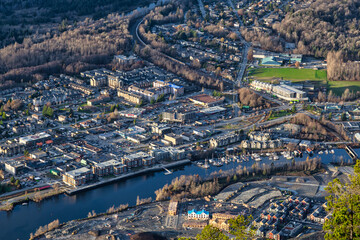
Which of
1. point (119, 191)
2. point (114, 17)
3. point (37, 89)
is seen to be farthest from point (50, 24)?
point (119, 191)

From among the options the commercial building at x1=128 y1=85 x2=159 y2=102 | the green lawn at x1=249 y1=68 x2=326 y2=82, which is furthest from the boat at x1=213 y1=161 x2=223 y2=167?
the green lawn at x1=249 y1=68 x2=326 y2=82

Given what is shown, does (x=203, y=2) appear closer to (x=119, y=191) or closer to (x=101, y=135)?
(x=101, y=135)

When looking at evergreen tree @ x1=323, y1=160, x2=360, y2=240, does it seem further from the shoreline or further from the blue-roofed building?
the shoreline

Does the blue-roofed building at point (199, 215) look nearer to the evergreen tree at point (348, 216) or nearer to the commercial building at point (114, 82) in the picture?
the evergreen tree at point (348, 216)

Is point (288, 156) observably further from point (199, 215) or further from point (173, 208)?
point (173, 208)

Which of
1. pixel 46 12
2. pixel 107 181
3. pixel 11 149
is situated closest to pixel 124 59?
pixel 11 149

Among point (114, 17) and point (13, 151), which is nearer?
point (13, 151)
